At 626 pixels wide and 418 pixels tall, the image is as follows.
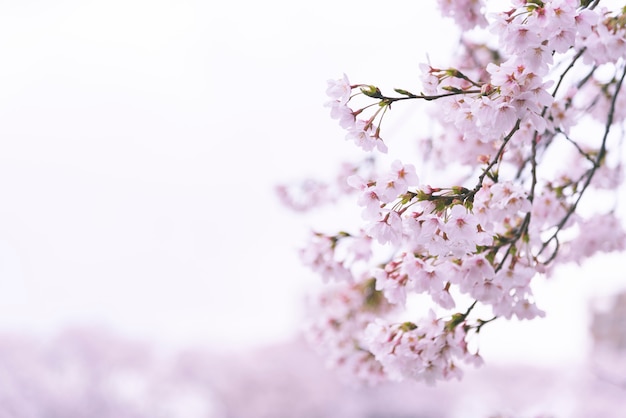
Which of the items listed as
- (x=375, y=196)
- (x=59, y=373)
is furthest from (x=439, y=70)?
(x=59, y=373)

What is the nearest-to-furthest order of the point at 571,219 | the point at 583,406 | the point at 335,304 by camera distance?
the point at 571,219 → the point at 335,304 → the point at 583,406

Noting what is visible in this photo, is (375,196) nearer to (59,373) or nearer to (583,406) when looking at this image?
(583,406)

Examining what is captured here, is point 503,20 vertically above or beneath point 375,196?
above

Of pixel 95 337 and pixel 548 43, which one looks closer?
pixel 548 43

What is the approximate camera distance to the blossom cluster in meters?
1.00

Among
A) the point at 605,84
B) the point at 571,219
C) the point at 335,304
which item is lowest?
the point at 571,219

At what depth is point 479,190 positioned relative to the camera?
3.85 ft

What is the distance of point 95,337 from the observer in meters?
15.1

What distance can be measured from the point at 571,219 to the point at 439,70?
69 centimetres

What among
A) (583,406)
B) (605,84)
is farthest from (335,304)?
(583,406)

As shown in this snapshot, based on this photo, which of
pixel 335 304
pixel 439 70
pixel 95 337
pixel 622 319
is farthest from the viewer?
pixel 95 337

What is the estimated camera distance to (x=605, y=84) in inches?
66.7

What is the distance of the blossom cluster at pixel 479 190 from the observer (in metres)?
1.00

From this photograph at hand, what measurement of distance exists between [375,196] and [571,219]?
756 mm
